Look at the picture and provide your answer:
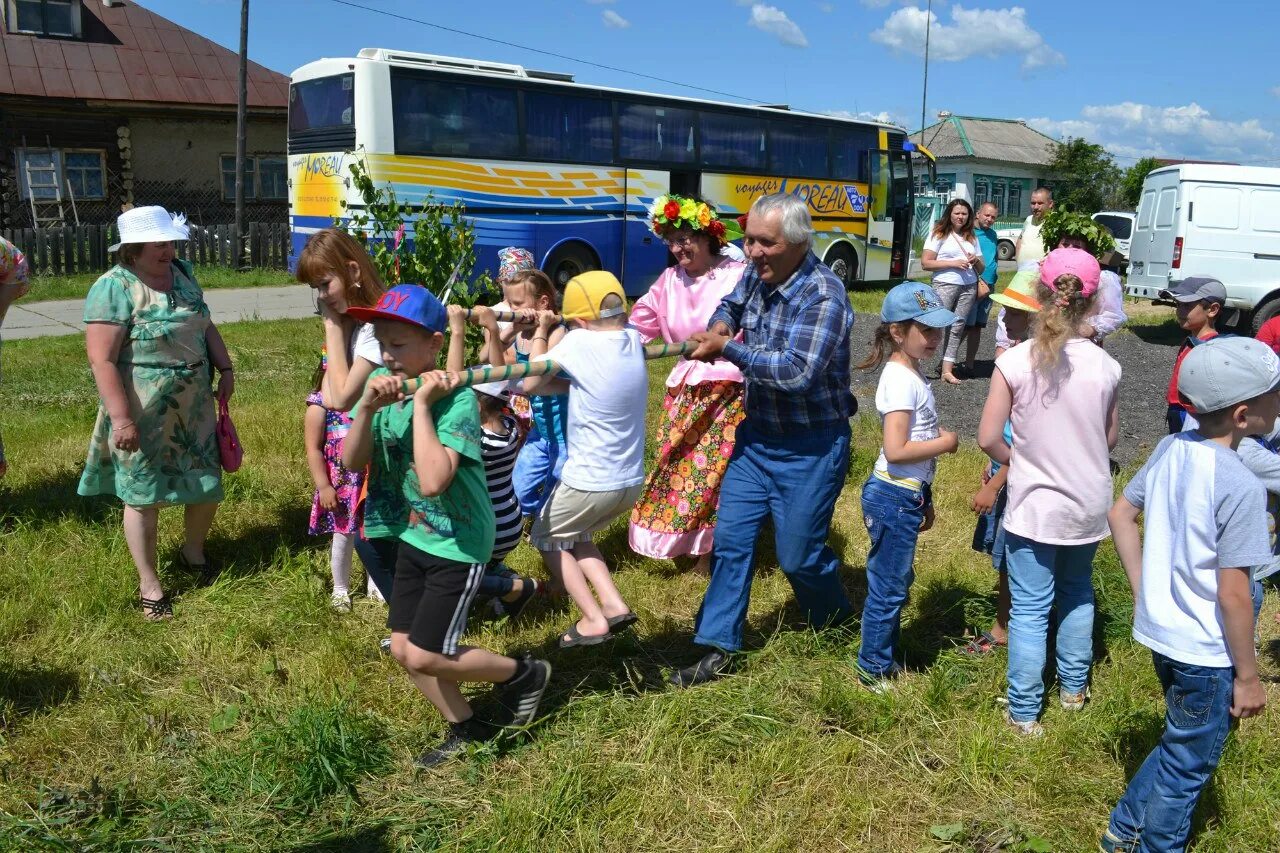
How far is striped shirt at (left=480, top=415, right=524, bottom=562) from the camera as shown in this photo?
401 cm

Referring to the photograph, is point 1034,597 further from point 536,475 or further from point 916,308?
point 536,475

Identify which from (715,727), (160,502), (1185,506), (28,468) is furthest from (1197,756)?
(28,468)

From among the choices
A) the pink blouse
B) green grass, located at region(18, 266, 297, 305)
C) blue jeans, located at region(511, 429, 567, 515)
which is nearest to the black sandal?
blue jeans, located at region(511, 429, 567, 515)

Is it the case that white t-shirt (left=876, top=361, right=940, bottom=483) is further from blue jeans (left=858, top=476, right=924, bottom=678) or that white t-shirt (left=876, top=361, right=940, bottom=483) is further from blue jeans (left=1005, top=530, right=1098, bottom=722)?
blue jeans (left=1005, top=530, right=1098, bottom=722)

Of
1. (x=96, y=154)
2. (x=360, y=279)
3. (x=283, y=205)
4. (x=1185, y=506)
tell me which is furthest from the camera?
(x=283, y=205)

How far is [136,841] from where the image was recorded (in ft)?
9.00

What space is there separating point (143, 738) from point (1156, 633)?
314 cm

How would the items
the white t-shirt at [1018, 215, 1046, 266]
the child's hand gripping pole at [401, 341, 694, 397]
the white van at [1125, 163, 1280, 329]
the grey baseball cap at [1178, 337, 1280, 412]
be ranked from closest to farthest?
the grey baseball cap at [1178, 337, 1280, 412]
the child's hand gripping pole at [401, 341, 694, 397]
the white t-shirt at [1018, 215, 1046, 266]
the white van at [1125, 163, 1280, 329]

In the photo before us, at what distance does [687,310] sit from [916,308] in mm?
1371

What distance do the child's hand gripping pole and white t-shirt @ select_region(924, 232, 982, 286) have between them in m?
6.38

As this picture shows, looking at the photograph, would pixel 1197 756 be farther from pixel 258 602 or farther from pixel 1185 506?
pixel 258 602

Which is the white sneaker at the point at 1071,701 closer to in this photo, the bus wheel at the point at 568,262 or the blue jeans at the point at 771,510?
the blue jeans at the point at 771,510

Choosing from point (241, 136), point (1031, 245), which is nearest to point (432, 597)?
point (1031, 245)

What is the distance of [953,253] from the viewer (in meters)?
9.34
